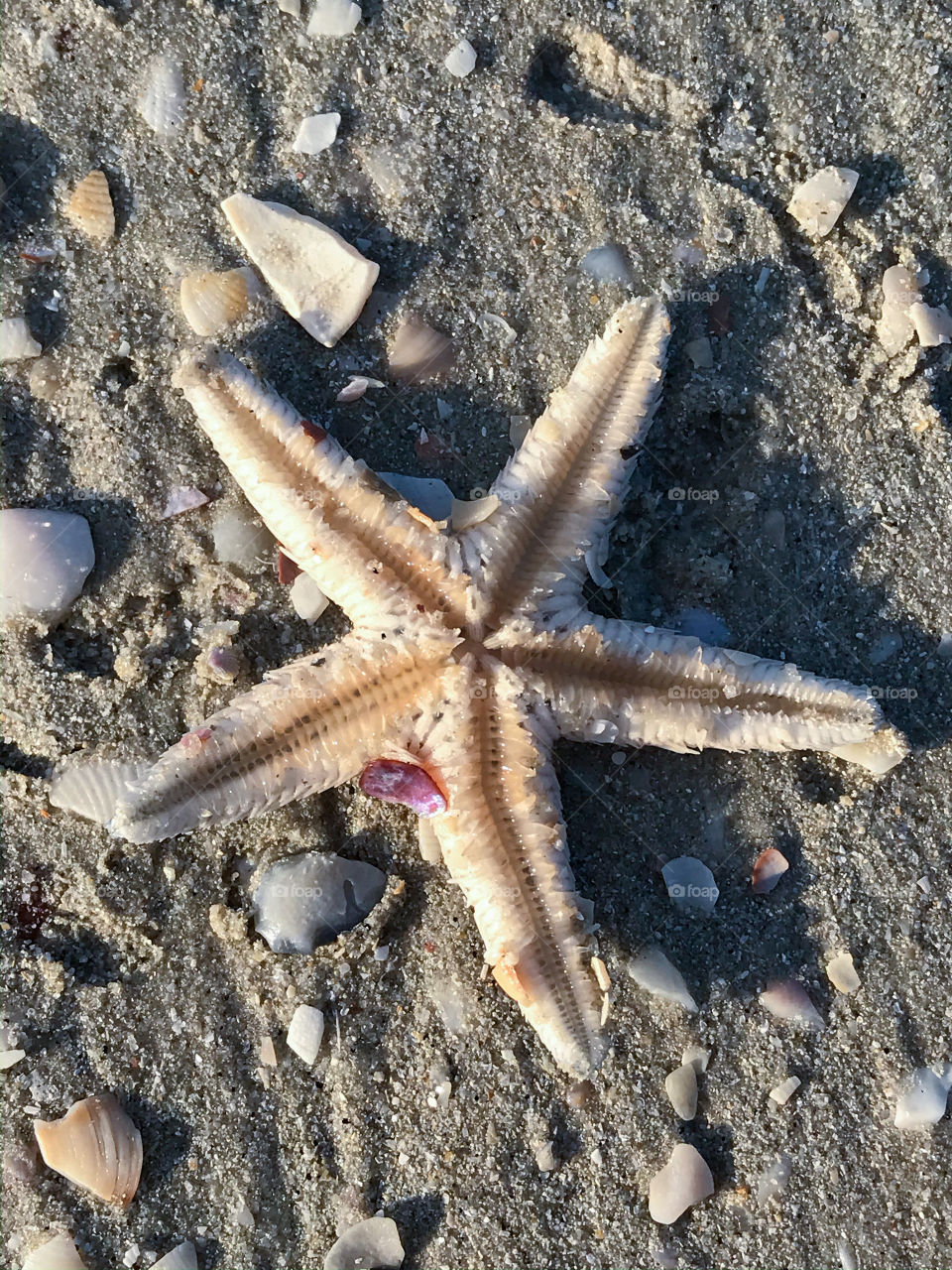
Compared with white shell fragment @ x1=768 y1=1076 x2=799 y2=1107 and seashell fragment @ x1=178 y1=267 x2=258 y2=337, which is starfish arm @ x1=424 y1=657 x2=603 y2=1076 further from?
seashell fragment @ x1=178 y1=267 x2=258 y2=337

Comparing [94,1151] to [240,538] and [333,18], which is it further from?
[333,18]

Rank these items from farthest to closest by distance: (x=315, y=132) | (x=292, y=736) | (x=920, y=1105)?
(x=315, y=132) → (x=920, y=1105) → (x=292, y=736)

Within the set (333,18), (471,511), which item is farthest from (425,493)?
(333,18)

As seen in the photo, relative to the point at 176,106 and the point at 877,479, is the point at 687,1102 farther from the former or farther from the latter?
the point at 176,106

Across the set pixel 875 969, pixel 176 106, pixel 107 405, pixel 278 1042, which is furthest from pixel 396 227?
pixel 875 969

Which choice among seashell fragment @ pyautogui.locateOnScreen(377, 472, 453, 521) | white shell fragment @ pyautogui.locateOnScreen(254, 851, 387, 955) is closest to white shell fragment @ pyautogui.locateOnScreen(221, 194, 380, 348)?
seashell fragment @ pyautogui.locateOnScreen(377, 472, 453, 521)

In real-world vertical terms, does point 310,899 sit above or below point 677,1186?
above
